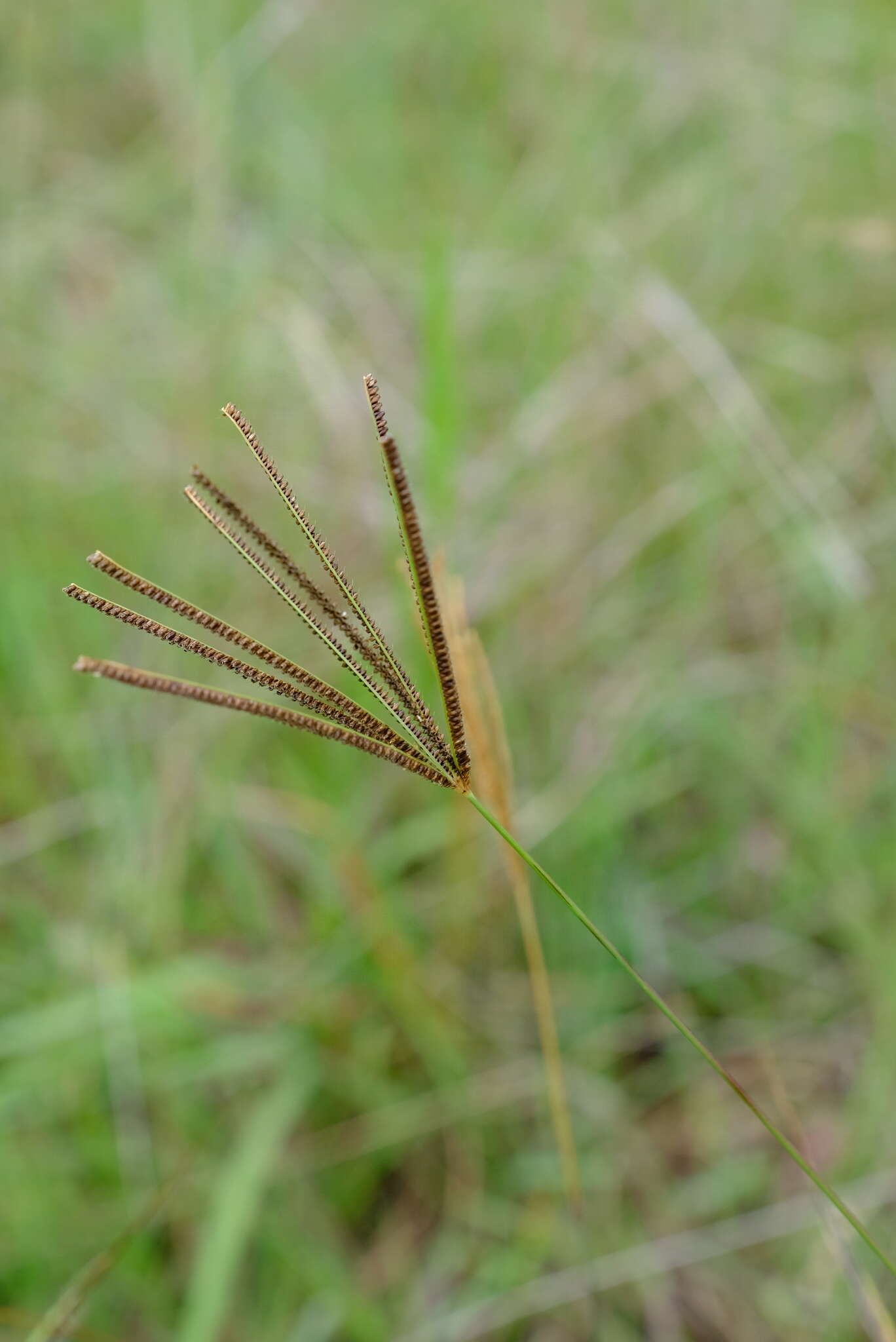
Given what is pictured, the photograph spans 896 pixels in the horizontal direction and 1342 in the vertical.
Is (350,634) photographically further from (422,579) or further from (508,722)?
(508,722)

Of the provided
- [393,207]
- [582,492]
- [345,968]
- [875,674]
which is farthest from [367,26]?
[345,968]

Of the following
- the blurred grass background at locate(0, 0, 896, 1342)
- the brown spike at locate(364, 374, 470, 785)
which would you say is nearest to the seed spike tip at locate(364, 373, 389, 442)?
the brown spike at locate(364, 374, 470, 785)

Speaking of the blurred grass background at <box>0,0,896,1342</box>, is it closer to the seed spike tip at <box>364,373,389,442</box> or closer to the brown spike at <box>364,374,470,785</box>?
the brown spike at <box>364,374,470,785</box>

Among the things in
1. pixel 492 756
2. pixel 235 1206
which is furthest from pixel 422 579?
pixel 235 1206

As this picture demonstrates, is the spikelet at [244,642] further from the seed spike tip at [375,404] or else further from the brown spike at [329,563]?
the seed spike tip at [375,404]

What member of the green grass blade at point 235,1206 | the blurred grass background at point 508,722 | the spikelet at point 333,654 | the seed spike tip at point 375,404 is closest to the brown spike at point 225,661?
the spikelet at point 333,654
